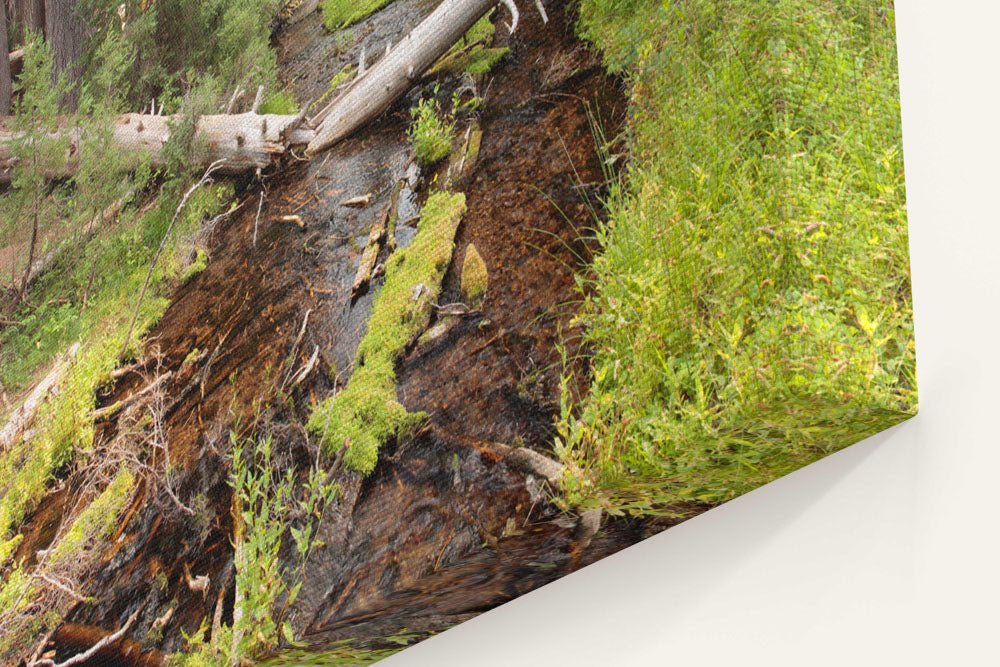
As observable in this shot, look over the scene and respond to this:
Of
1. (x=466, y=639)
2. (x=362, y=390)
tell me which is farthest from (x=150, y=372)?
(x=466, y=639)

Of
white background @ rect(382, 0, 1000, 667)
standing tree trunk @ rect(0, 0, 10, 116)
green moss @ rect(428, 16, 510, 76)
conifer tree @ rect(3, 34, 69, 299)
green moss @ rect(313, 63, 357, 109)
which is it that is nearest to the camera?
white background @ rect(382, 0, 1000, 667)

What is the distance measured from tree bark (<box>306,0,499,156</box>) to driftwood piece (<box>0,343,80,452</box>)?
1.03m

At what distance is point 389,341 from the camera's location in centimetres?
192

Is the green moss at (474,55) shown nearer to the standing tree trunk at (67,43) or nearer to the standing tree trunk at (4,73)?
the standing tree trunk at (67,43)

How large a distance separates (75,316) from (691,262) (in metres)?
2.00

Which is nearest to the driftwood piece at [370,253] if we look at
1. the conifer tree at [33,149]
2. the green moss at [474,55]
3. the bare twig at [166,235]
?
the green moss at [474,55]

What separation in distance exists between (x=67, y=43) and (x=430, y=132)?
1498 millimetres

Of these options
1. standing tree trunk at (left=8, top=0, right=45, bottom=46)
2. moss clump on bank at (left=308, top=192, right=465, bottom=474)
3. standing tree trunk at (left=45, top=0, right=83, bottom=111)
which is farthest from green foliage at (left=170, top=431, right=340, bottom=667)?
standing tree trunk at (left=8, top=0, right=45, bottom=46)

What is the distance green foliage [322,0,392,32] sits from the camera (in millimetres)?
2316

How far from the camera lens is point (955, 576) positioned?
147cm

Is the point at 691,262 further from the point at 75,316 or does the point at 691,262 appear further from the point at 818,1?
the point at 75,316

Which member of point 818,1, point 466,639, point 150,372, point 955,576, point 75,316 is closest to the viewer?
point 955,576

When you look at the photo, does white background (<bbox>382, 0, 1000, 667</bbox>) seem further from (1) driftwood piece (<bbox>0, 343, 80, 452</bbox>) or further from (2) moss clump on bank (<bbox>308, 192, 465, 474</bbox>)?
(1) driftwood piece (<bbox>0, 343, 80, 452</bbox>)

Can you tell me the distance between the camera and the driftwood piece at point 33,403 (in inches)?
97.0
